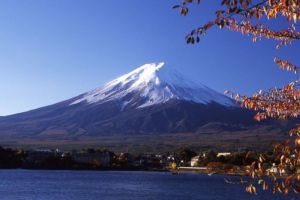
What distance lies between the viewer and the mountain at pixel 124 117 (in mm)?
122188

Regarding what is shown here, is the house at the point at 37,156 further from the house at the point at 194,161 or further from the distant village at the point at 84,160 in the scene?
the house at the point at 194,161

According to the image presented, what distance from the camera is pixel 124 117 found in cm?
13500

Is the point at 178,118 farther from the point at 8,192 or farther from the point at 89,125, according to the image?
the point at 8,192

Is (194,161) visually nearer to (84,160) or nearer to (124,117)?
(84,160)

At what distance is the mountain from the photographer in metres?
122

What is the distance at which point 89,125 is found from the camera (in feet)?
424

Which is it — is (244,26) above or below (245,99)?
above

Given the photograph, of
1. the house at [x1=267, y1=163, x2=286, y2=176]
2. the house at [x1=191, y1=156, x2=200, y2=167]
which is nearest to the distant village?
the house at [x1=191, y1=156, x2=200, y2=167]

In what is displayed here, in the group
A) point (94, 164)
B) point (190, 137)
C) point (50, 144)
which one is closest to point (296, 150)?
point (94, 164)

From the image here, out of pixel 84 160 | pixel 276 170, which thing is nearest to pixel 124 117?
pixel 84 160

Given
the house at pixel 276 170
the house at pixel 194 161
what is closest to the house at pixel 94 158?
the house at pixel 194 161

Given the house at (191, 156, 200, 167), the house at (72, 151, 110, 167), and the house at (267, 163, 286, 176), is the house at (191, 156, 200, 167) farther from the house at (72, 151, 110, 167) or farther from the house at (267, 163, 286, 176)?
the house at (267, 163, 286, 176)

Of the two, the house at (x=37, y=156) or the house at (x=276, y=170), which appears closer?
the house at (x=276, y=170)

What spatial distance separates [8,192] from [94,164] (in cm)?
3625
